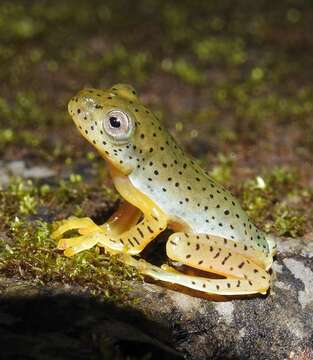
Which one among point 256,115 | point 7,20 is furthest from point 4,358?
point 7,20

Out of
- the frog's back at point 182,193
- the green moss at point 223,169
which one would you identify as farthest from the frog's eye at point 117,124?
the green moss at point 223,169

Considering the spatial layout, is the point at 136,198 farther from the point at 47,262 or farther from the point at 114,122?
the point at 47,262

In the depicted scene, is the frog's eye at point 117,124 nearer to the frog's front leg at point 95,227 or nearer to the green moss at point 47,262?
the frog's front leg at point 95,227

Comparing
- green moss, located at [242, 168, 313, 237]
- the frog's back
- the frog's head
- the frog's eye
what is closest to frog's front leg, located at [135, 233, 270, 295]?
the frog's back

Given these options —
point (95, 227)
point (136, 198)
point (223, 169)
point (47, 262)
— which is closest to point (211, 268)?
point (136, 198)

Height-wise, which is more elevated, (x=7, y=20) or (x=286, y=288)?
(x=7, y=20)

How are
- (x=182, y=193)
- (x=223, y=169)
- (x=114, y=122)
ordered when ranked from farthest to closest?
1. (x=223, y=169)
2. (x=182, y=193)
3. (x=114, y=122)

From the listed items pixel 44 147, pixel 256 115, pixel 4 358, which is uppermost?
pixel 256 115

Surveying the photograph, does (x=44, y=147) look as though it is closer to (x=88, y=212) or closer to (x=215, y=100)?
(x=88, y=212)
